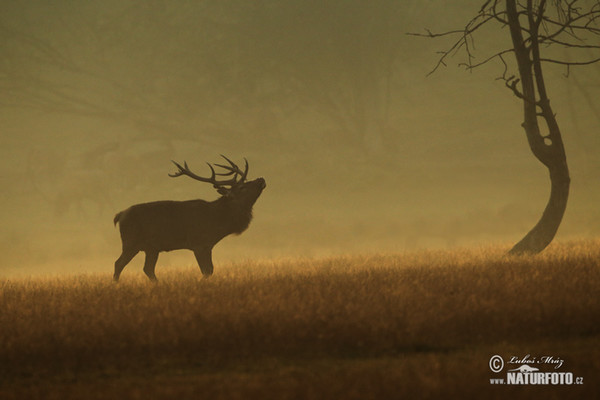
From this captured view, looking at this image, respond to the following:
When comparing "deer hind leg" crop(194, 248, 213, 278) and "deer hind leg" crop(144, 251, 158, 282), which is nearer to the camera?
"deer hind leg" crop(194, 248, 213, 278)

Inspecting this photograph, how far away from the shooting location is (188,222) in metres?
14.8

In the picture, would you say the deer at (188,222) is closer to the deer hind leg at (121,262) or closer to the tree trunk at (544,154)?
the deer hind leg at (121,262)

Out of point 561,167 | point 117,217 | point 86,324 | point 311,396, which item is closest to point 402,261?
point 561,167

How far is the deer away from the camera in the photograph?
14688 millimetres

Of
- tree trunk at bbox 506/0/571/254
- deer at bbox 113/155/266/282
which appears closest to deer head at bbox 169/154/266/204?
deer at bbox 113/155/266/282

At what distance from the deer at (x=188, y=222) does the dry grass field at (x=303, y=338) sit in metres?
3.06

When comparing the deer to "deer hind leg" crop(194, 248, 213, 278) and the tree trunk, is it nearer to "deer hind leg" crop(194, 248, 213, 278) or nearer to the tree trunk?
"deer hind leg" crop(194, 248, 213, 278)

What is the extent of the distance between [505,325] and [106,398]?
467 centimetres

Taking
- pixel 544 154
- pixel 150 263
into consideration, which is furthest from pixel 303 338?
pixel 544 154

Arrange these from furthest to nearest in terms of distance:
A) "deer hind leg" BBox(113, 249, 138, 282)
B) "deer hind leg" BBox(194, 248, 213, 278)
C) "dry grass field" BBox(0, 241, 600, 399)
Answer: "deer hind leg" BBox(113, 249, 138, 282) < "deer hind leg" BBox(194, 248, 213, 278) < "dry grass field" BBox(0, 241, 600, 399)

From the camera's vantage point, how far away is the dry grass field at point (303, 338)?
6.52 meters

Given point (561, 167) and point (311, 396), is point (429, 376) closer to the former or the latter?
point (311, 396)

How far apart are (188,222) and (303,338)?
7.11 metres

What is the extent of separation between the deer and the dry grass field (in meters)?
3.06
